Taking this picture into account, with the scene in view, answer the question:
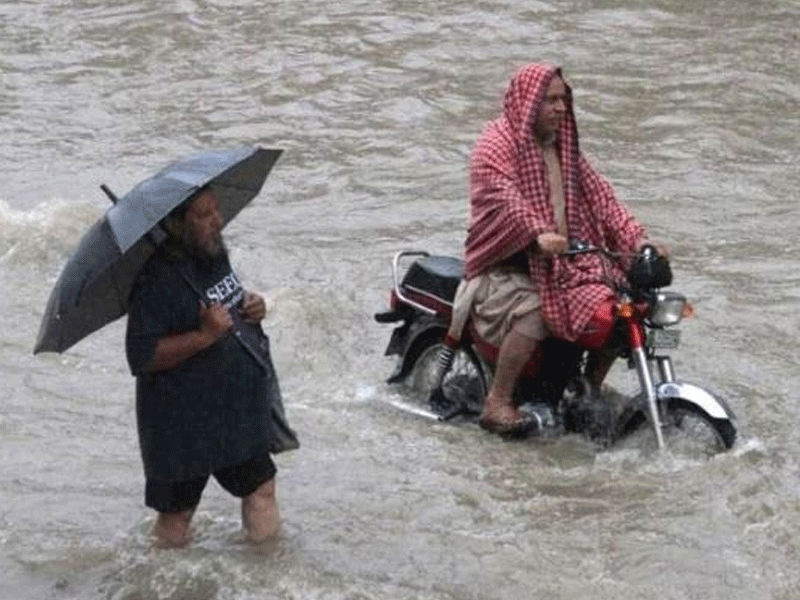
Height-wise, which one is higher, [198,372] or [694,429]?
[198,372]

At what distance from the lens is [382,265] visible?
459 inches

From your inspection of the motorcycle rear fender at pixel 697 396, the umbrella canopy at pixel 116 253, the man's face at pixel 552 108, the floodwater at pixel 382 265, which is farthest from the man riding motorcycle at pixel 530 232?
the umbrella canopy at pixel 116 253

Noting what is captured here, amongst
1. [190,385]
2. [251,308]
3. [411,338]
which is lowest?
[411,338]

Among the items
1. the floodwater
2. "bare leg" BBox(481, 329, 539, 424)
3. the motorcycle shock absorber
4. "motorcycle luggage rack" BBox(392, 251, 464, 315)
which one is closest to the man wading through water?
the floodwater

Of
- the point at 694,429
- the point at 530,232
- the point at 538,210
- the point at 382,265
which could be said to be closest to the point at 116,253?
the point at 530,232

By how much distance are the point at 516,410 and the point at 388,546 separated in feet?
4.51

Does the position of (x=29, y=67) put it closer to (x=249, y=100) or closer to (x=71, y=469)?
(x=249, y=100)

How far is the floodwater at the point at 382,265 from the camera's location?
700 cm

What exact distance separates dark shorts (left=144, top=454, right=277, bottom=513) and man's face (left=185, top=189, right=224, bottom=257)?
0.84 meters

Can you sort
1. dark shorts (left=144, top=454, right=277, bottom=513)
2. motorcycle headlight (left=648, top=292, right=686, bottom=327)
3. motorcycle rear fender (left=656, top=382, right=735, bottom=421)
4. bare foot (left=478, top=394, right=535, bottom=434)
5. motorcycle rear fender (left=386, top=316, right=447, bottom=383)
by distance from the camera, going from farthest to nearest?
motorcycle rear fender (left=386, top=316, right=447, bottom=383) → bare foot (left=478, top=394, right=535, bottom=434) → motorcycle headlight (left=648, top=292, right=686, bottom=327) → motorcycle rear fender (left=656, top=382, right=735, bottom=421) → dark shorts (left=144, top=454, right=277, bottom=513)

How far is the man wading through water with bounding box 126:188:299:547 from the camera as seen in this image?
6.14m

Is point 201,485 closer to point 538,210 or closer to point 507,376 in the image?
point 507,376

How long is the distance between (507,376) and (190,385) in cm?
232

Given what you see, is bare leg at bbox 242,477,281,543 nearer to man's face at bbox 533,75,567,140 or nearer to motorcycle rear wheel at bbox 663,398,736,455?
motorcycle rear wheel at bbox 663,398,736,455
